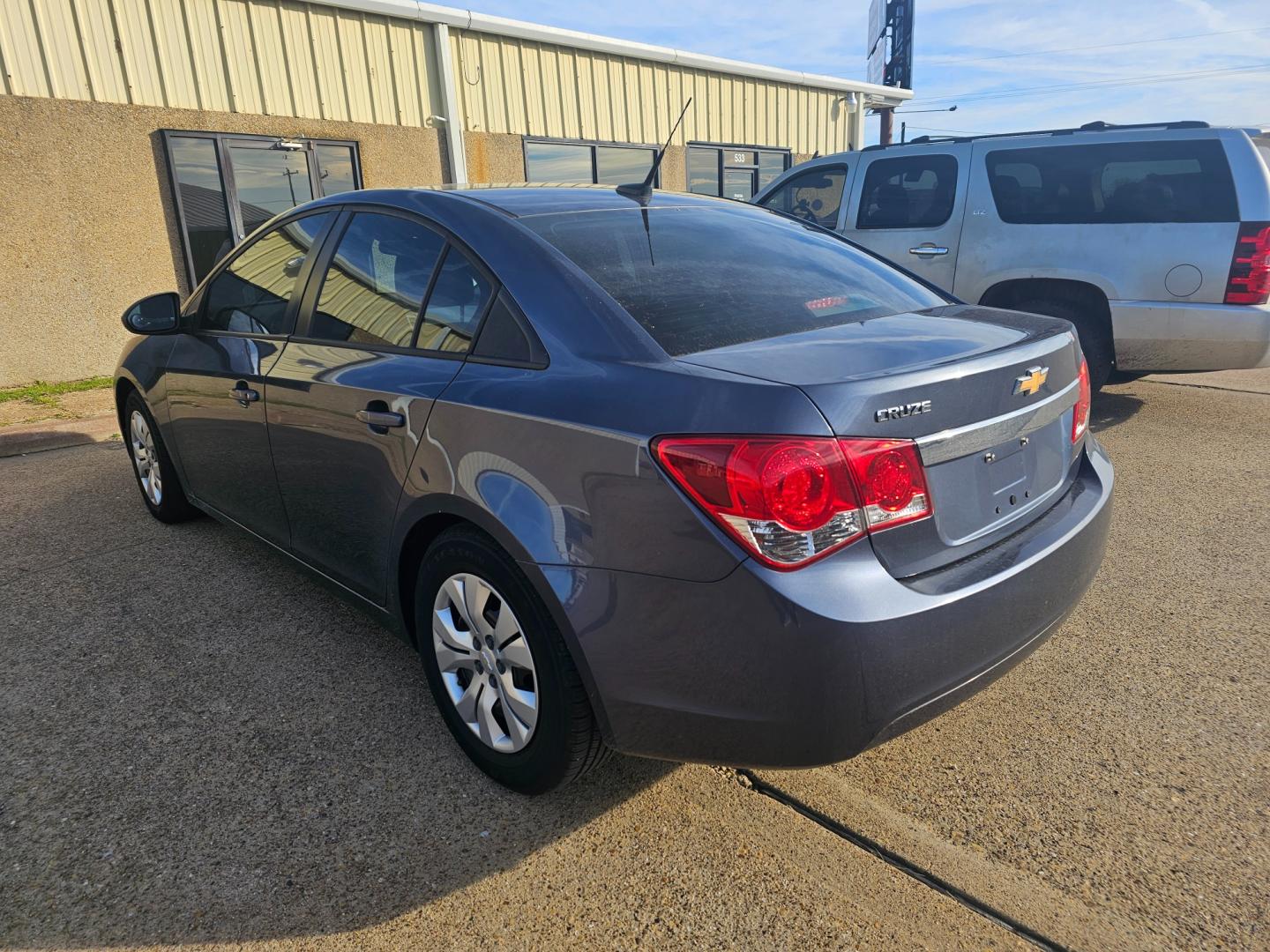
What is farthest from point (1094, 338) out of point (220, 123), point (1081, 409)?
point (220, 123)

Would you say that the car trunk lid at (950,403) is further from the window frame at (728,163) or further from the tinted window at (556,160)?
the window frame at (728,163)

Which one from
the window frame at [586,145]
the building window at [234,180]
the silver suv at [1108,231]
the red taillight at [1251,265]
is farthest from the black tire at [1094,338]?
the building window at [234,180]

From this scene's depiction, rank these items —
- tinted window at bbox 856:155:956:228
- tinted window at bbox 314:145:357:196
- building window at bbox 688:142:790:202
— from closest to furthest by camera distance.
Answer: tinted window at bbox 856:155:956:228, tinted window at bbox 314:145:357:196, building window at bbox 688:142:790:202

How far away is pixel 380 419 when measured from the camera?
A: 8.39 feet

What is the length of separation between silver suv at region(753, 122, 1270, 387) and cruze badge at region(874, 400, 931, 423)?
182 inches

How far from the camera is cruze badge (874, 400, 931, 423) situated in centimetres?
181

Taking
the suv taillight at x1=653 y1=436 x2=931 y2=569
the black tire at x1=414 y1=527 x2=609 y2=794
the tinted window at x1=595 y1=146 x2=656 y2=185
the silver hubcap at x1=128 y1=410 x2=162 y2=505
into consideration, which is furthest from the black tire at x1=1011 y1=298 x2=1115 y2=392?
the tinted window at x1=595 y1=146 x2=656 y2=185

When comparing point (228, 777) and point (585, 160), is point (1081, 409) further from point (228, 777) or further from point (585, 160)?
point (585, 160)

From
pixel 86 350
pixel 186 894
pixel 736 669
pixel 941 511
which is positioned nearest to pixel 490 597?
pixel 736 669

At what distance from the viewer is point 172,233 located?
9148 millimetres

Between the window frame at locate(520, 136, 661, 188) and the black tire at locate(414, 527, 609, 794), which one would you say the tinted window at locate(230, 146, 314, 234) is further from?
the black tire at locate(414, 527, 609, 794)

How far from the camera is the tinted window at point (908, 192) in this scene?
662 cm

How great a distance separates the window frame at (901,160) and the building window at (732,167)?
23.3 ft

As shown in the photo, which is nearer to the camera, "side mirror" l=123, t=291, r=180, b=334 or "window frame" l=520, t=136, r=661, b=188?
"side mirror" l=123, t=291, r=180, b=334
